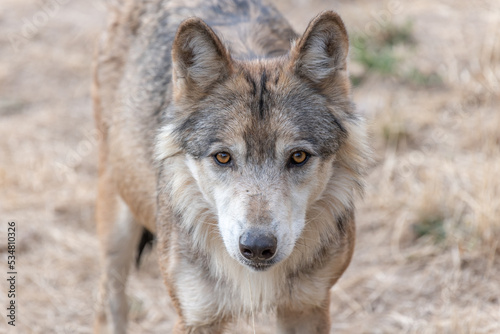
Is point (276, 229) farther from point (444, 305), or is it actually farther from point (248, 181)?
point (444, 305)

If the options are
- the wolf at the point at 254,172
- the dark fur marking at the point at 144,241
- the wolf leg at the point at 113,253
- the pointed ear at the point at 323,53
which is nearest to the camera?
the wolf at the point at 254,172

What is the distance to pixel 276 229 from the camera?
3213 millimetres

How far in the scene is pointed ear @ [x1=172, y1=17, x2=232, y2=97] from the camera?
3498 millimetres

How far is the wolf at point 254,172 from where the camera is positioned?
11.2 ft

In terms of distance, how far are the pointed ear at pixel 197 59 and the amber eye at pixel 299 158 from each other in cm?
59

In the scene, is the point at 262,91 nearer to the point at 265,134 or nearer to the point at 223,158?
the point at 265,134

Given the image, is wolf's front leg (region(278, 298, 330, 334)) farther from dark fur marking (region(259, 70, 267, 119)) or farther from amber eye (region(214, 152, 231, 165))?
dark fur marking (region(259, 70, 267, 119))

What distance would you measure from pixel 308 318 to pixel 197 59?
1.62m

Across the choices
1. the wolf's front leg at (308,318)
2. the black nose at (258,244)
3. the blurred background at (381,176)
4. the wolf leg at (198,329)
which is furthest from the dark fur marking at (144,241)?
the black nose at (258,244)

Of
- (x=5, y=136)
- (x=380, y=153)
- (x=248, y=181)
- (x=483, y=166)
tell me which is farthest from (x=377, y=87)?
(x=248, y=181)

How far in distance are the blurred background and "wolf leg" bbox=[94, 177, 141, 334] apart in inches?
16.5

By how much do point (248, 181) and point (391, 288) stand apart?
8.76ft

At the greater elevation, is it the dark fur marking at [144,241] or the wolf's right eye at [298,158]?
the wolf's right eye at [298,158]

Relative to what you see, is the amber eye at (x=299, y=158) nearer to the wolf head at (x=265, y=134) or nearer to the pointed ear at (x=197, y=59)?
the wolf head at (x=265, y=134)
